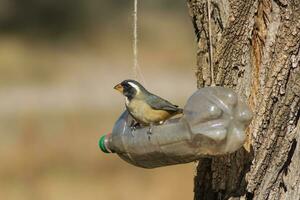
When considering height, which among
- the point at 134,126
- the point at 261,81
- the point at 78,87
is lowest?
the point at 78,87

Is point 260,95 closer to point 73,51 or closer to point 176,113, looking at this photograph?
point 176,113

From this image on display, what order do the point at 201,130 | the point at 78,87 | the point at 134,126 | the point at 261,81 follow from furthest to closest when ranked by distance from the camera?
the point at 78,87 → the point at 134,126 → the point at 261,81 → the point at 201,130

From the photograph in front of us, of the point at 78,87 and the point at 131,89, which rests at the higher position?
the point at 131,89

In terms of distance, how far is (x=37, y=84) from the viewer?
22.6 metres

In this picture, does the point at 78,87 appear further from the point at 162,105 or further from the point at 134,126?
the point at 162,105

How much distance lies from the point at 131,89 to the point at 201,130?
58 centimetres

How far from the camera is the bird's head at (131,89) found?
15.4 feet

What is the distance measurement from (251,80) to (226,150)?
445 mm

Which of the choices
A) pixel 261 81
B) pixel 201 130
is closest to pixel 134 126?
pixel 201 130

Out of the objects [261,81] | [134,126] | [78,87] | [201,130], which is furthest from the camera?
[78,87]

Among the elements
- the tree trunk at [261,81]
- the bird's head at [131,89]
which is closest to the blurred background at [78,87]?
the bird's head at [131,89]

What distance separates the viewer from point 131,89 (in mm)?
4746

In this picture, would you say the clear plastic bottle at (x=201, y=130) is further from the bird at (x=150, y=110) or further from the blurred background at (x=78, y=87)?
the blurred background at (x=78, y=87)

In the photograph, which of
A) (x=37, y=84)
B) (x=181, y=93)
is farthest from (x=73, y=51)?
(x=181, y=93)
